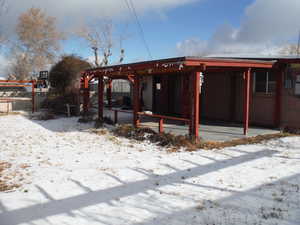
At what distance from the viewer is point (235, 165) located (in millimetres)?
5590

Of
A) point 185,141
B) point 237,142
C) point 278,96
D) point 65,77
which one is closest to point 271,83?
point 278,96

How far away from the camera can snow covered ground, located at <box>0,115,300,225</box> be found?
3.44 metres

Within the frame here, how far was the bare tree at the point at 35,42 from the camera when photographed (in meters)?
30.1

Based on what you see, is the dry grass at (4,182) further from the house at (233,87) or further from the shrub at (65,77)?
the shrub at (65,77)

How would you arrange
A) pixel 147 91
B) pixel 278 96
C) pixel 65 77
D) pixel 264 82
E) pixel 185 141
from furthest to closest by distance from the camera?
1. pixel 65 77
2. pixel 147 91
3. pixel 264 82
4. pixel 278 96
5. pixel 185 141

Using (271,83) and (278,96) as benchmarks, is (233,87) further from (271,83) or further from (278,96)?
(278,96)

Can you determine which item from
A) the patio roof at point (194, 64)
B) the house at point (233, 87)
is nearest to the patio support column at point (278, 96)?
the house at point (233, 87)

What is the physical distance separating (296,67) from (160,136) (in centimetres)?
517

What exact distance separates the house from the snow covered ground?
1.95 metres

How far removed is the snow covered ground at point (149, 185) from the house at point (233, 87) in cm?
195

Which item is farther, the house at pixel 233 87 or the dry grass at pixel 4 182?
the house at pixel 233 87

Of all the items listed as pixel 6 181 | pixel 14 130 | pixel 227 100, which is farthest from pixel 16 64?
pixel 6 181

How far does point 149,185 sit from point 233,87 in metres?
7.58

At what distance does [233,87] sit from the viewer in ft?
35.9
